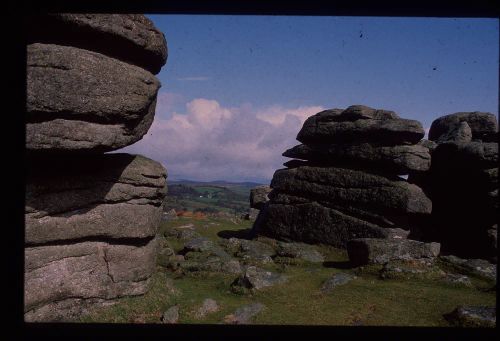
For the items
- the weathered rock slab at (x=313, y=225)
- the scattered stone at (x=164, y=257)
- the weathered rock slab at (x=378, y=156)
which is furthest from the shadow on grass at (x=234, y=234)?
the weathered rock slab at (x=378, y=156)

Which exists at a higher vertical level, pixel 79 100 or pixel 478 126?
pixel 478 126

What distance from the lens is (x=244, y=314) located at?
19.8 m

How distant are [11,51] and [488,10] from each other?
12.8 metres

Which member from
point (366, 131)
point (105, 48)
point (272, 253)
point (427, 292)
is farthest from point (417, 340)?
point (366, 131)

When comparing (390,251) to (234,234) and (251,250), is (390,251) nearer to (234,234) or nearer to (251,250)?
(251,250)

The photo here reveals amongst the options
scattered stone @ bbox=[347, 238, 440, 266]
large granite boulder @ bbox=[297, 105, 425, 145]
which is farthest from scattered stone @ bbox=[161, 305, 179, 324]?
large granite boulder @ bbox=[297, 105, 425, 145]

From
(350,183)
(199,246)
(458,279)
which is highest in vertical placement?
(350,183)

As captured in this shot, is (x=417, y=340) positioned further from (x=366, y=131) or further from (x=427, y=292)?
(x=366, y=131)

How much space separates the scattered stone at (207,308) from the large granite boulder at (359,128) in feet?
84.8

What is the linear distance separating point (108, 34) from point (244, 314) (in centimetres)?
1670

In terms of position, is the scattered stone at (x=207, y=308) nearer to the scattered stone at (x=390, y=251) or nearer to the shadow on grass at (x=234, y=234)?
the scattered stone at (x=390, y=251)

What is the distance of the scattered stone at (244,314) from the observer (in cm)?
1922

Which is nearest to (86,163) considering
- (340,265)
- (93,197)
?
(93,197)

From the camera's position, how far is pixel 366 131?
39094 millimetres
